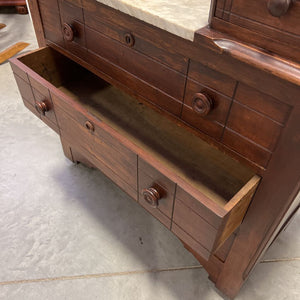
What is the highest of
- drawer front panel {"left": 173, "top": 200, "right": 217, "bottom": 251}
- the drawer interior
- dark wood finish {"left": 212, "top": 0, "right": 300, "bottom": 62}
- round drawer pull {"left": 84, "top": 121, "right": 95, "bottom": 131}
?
dark wood finish {"left": 212, "top": 0, "right": 300, "bottom": 62}

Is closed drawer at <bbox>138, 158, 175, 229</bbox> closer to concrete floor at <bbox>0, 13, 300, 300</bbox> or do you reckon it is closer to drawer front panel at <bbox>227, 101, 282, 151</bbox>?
drawer front panel at <bbox>227, 101, 282, 151</bbox>

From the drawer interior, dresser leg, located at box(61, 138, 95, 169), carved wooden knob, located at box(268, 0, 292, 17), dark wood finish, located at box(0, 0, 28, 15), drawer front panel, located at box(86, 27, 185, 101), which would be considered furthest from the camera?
dark wood finish, located at box(0, 0, 28, 15)

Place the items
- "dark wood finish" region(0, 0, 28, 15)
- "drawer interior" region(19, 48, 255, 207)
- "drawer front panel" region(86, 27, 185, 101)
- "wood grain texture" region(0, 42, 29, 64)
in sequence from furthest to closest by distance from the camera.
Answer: "dark wood finish" region(0, 0, 28, 15), "wood grain texture" region(0, 42, 29, 64), "drawer interior" region(19, 48, 255, 207), "drawer front panel" region(86, 27, 185, 101)

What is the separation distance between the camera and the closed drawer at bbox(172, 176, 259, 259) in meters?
0.57

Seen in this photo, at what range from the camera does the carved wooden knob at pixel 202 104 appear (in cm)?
60

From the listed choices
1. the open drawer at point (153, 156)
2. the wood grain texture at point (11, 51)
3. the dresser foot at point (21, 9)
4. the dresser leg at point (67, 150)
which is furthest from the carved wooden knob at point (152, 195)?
the dresser foot at point (21, 9)

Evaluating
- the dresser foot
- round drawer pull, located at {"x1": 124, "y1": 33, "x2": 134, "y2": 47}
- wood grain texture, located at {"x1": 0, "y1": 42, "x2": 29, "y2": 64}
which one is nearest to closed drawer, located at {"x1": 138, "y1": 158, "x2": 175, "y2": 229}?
round drawer pull, located at {"x1": 124, "y1": 33, "x2": 134, "y2": 47}

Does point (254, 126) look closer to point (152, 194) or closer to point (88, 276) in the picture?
point (152, 194)

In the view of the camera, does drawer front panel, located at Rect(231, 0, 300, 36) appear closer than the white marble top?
Yes

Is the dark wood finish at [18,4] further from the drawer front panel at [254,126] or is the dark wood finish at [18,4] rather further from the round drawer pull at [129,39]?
the drawer front panel at [254,126]

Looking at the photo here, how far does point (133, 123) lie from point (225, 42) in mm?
460

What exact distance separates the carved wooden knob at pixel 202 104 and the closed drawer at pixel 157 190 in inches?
5.6

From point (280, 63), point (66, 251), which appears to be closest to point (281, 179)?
point (280, 63)

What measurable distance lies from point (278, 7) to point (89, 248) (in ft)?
2.91
